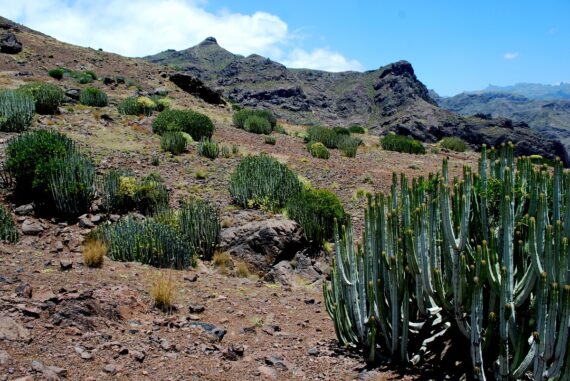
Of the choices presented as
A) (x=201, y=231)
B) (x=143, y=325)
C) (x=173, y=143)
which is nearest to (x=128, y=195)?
(x=201, y=231)

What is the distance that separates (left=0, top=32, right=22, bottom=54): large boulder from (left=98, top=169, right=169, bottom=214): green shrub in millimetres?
28845

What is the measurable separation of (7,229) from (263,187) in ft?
17.2

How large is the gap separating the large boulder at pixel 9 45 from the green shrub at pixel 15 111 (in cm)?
2133

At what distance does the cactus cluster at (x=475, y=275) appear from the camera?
353 centimetres

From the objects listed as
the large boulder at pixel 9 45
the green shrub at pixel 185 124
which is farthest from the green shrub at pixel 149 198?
the large boulder at pixel 9 45

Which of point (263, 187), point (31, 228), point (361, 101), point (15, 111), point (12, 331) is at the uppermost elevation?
point (361, 101)

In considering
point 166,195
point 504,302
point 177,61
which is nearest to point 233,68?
point 177,61

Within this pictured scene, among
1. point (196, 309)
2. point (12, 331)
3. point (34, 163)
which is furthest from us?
point (34, 163)

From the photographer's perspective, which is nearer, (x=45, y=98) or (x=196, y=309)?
(x=196, y=309)

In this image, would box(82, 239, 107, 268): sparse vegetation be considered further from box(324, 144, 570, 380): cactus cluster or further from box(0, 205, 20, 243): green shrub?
box(324, 144, 570, 380): cactus cluster

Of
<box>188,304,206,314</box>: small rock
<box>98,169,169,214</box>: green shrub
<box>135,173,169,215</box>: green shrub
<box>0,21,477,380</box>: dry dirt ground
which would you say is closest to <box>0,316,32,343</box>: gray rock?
<box>0,21,477,380</box>: dry dirt ground

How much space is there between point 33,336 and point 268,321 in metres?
2.65

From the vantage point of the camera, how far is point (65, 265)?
6.48 metres

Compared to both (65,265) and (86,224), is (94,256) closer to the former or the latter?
(65,265)
